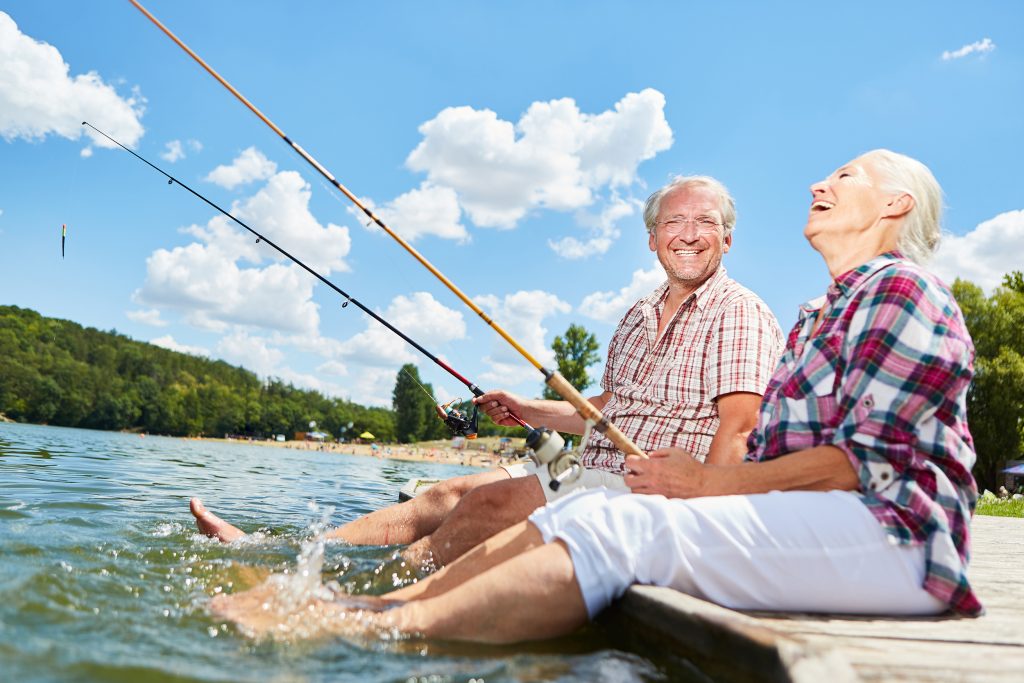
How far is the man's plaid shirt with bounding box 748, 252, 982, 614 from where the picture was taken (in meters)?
2.06

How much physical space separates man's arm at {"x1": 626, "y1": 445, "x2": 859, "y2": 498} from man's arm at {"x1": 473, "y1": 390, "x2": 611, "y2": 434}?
70.9 inches

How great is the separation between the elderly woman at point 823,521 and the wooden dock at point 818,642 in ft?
0.27

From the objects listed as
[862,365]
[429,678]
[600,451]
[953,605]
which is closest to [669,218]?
[600,451]

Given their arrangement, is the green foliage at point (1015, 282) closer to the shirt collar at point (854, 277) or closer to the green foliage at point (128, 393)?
the shirt collar at point (854, 277)

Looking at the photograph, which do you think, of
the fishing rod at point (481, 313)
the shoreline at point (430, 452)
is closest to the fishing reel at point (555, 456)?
the fishing rod at point (481, 313)

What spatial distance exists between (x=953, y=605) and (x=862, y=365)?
0.77 m

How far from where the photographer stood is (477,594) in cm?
218

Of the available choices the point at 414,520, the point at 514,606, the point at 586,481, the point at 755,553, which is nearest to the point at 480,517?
the point at 586,481

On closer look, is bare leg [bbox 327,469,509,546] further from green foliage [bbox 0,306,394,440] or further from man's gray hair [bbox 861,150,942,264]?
green foliage [bbox 0,306,394,440]

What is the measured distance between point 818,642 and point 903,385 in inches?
29.0

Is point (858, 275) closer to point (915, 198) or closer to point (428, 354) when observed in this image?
point (915, 198)

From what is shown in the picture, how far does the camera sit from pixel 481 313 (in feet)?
16.0

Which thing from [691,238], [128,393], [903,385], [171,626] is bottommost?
[171,626]

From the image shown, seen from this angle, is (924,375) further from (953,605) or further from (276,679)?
(276,679)
